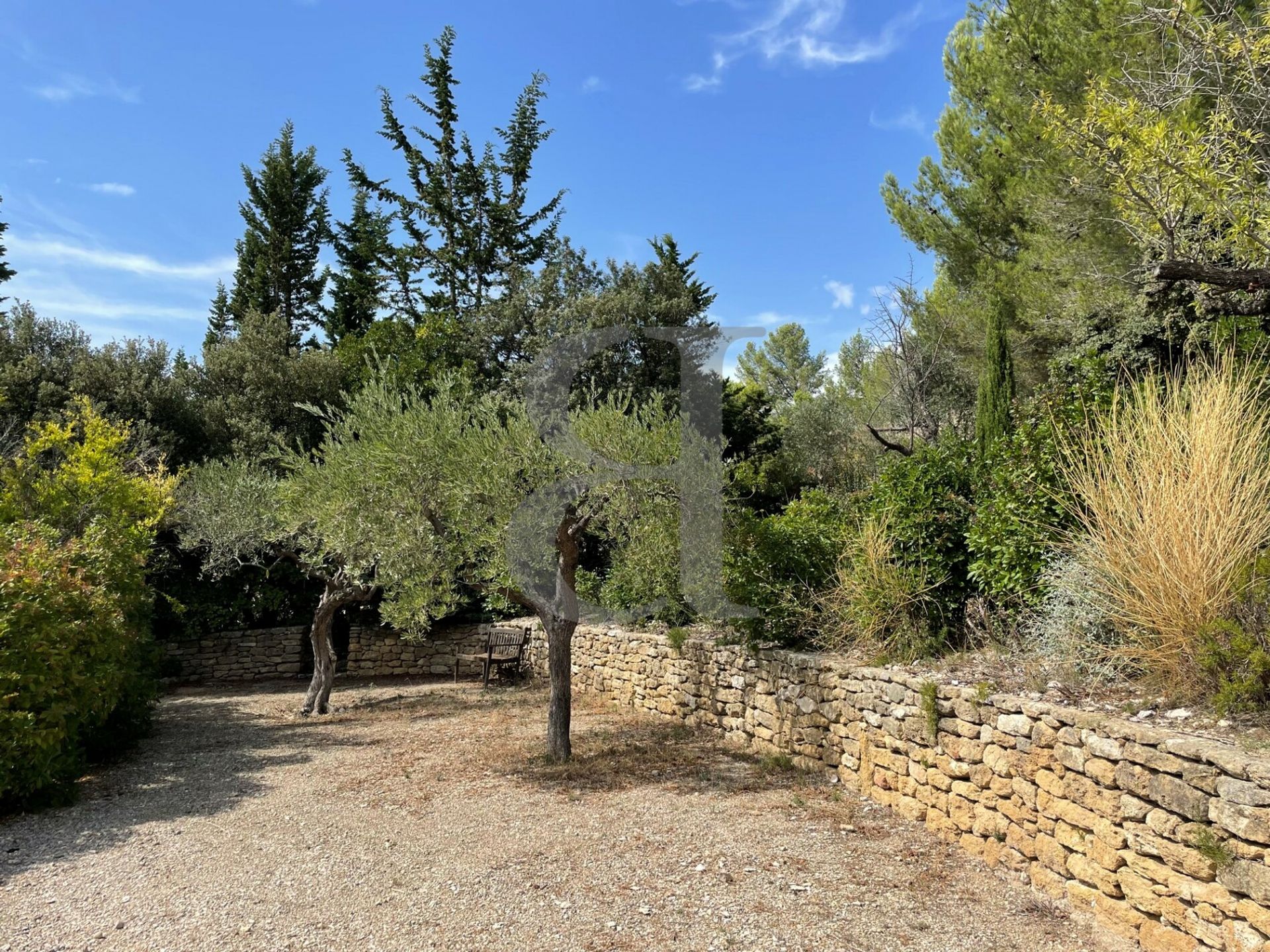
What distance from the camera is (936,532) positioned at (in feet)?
19.4

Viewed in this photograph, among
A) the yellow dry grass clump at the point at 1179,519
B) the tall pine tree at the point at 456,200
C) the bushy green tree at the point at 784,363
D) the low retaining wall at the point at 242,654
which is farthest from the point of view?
the bushy green tree at the point at 784,363

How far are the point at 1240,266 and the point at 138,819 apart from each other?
30.7 ft

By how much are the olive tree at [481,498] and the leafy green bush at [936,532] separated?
1970mm

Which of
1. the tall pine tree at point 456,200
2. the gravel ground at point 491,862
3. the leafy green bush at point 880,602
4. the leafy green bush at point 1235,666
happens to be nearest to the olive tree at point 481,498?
the gravel ground at point 491,862

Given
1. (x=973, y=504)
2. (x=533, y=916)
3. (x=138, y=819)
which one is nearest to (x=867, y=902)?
(x=533, y=916)

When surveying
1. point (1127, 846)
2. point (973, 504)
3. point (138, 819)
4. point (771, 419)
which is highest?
point (771, 419)

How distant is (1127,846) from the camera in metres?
3.38

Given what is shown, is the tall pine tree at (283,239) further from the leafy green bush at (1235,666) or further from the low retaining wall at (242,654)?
the leafy green bush at (1235,666)

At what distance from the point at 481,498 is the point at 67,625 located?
3343 mm

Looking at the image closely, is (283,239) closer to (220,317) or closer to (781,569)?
(220,317)

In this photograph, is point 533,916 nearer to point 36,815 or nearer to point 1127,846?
point 1127,846

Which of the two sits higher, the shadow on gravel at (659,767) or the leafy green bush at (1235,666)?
the leafy green bush at (1235,666)

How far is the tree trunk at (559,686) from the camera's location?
6770 mm

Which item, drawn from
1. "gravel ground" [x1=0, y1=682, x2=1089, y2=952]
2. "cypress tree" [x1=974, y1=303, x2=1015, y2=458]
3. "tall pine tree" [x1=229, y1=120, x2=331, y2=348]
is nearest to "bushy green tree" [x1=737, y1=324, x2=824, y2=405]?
"tall pine tree" [x1=229, y1=120, x2=331, y2=348]
